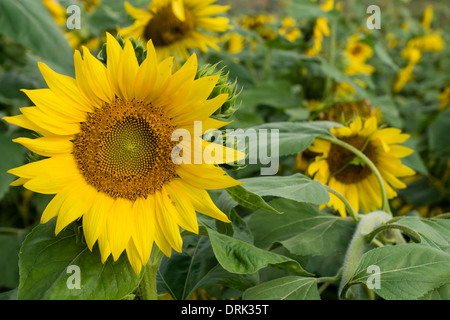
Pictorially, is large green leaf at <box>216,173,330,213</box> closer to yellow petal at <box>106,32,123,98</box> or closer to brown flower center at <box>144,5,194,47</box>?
yellow petal at <box>106,32,123,98</box>

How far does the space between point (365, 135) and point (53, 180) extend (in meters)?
0.60

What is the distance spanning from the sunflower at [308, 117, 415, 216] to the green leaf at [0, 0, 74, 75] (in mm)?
469

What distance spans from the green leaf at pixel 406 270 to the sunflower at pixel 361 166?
0.33 meters

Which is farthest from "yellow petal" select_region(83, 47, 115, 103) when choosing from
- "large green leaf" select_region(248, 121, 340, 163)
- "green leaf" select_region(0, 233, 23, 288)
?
"green leaf" select_region(0, 233, 23, 288)

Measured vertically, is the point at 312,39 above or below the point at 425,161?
above

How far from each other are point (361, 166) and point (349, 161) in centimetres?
3

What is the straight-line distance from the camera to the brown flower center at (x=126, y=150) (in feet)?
1.79

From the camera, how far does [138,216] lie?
1.74 ft

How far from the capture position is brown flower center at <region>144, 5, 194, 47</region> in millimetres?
1136

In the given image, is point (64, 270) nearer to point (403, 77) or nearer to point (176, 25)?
point (176, 25)

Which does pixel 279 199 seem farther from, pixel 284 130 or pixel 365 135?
pixel 365 135

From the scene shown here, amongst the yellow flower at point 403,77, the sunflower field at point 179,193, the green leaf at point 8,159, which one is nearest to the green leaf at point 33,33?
the sunflower field at point 179,193

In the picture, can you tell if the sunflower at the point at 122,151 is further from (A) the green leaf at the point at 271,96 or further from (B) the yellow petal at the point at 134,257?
(A) the green leaf at the point at 271,96
